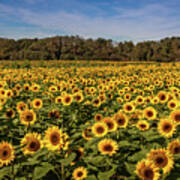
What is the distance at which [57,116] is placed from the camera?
11.9 ft

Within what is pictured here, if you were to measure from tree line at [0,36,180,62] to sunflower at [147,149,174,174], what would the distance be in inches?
1287

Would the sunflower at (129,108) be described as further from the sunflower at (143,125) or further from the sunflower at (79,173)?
the sunflower at (79,173)

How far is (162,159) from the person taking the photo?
214cm

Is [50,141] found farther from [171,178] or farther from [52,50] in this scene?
[52,50]

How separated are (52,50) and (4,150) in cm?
3287

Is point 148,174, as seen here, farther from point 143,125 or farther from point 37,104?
point 37,104

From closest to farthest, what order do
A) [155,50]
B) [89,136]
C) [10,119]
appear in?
[89,136], [10,119], [155,50]

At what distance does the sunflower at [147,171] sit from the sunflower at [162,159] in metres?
0.09

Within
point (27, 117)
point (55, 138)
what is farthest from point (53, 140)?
point (27, 117)

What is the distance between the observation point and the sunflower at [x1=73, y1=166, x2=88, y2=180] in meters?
2.36

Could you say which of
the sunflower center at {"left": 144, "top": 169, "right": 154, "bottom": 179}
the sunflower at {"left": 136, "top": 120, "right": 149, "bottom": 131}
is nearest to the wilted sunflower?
the sunflower at {"left": 136, "top": 120, "right": 149, "bottom": 131}

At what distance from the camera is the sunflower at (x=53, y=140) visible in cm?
243

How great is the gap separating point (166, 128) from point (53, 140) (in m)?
1.40

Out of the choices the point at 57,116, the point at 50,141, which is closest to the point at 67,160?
the point at 50,141
